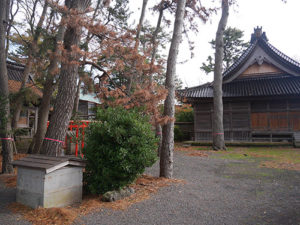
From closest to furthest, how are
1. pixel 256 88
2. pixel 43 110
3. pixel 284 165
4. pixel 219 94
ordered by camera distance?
pixel 284 165 < pixel 43 110 < pixel 219 94 < pixel 256 88

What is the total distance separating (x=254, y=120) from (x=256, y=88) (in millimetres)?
2113

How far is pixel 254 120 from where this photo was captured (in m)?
14.5

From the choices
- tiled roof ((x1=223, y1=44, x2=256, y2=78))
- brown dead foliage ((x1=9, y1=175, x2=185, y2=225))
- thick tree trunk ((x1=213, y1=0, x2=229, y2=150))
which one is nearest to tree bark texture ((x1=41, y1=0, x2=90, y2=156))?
brown dead foliage ((x1=9, y1=175, x2=185, y2=225))

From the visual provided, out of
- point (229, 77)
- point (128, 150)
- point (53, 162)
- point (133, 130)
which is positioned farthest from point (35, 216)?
point (229, 77)

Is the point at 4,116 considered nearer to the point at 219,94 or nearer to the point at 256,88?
the point at 219,94

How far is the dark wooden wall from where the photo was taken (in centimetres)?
1385

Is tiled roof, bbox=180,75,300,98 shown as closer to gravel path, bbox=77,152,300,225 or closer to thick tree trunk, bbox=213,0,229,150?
thick tree trunk, bbox=213,0,229,150

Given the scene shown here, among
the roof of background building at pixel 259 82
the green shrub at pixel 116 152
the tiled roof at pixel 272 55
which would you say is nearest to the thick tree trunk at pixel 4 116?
the green shrub at pixel 116 152

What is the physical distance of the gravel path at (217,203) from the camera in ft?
10.8

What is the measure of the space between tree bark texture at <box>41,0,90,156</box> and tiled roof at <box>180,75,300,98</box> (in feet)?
33.2

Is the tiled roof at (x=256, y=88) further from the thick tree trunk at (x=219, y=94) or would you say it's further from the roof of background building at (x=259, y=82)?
the thick tree trunk at (x=219, y=94)

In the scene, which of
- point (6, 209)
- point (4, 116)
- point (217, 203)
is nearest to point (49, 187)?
point (6, 209)

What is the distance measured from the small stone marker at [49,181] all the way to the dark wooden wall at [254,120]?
1226 cm

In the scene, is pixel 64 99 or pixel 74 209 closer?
pixel 74 209
